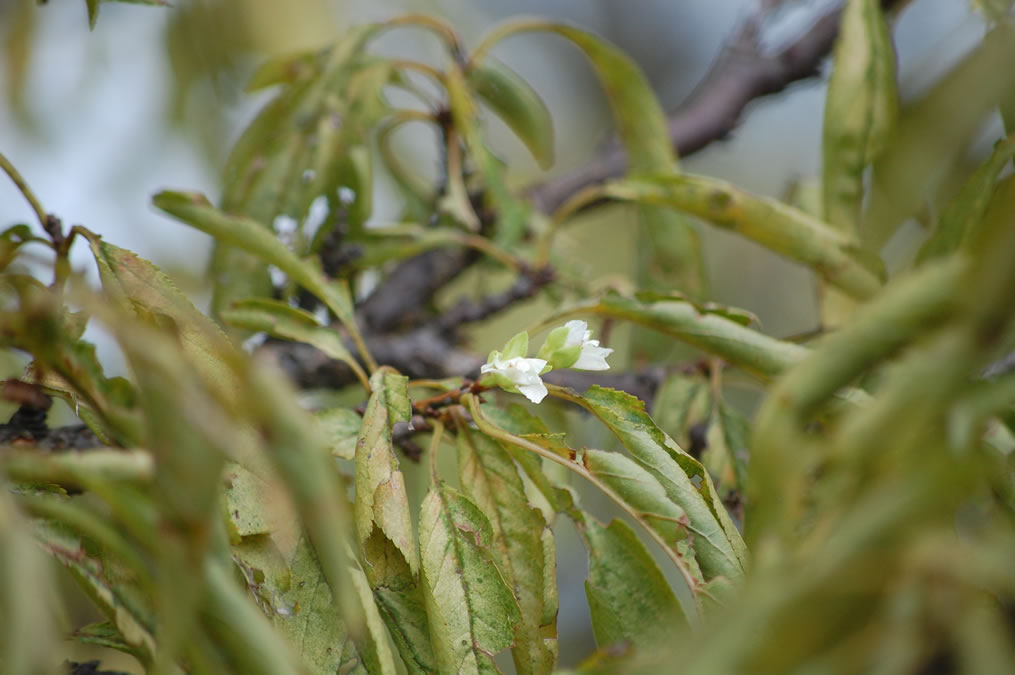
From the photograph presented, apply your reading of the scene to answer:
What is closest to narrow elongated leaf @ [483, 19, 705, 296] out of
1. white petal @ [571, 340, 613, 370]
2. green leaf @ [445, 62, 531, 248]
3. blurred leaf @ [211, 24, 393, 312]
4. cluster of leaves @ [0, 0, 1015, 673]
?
cluster of leaves @ [0, 0, 1015, 673]

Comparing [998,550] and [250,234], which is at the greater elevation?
[250,234]

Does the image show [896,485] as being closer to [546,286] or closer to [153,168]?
[546,286]

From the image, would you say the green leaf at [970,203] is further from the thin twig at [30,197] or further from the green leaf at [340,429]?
the thin twig at [30,197]

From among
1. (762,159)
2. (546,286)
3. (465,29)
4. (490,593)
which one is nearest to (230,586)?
(490,593)

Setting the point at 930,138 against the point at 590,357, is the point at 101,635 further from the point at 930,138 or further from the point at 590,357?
the point at 930,138

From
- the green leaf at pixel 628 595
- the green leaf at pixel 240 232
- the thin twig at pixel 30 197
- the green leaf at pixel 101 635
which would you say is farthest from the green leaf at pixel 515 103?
the green leaf at pixel 101 635

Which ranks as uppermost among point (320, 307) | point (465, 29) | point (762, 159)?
point (465, 29)
